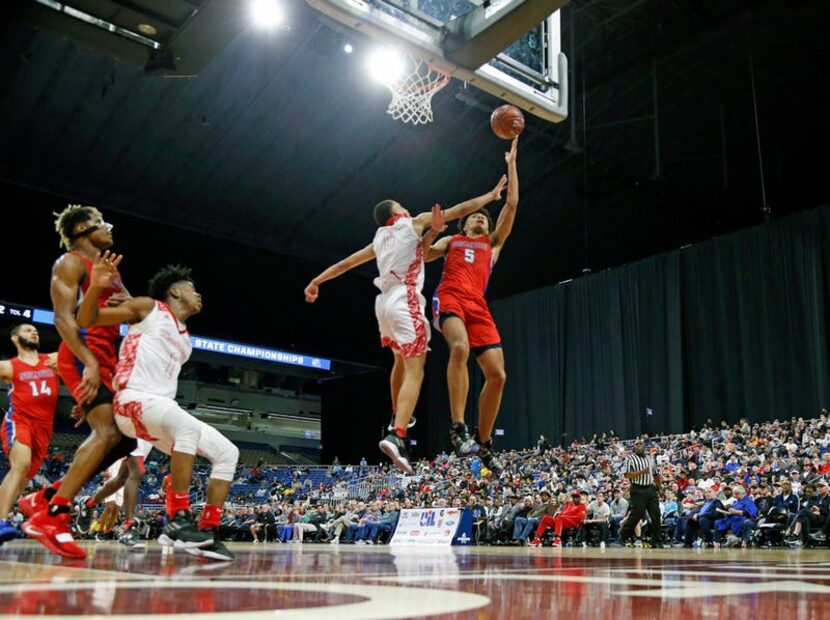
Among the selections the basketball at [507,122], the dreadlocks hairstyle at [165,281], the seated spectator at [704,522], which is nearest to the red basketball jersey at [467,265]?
the basketball at [507,122]

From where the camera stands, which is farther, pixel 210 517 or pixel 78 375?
pixel 78 375

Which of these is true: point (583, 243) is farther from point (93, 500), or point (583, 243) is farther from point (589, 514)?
point (93, 500)

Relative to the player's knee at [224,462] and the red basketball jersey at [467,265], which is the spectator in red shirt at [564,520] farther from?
the player's knee at [224,462]

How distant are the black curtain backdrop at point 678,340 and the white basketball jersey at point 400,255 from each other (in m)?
14.4

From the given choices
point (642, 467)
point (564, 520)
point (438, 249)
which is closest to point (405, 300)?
point (438, 249)

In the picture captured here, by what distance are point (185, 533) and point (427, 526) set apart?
1093cm

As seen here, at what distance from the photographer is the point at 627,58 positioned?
50.7 ft

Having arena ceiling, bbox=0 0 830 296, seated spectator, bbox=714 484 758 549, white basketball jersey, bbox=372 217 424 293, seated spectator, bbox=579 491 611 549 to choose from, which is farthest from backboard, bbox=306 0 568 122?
arena ceiling, bbox=0 0 830 296

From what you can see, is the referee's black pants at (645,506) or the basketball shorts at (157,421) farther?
the referee's black pants at (645,506)

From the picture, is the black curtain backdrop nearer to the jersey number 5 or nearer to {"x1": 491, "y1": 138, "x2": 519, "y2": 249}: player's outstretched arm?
{"x1": 491, "y1": 138, "x2": 519, "y2": 249}: player's outstretched arm

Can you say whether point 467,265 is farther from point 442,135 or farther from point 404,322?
point 442,135

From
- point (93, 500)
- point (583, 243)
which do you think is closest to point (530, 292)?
point (583, 243)

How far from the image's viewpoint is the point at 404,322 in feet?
16.1

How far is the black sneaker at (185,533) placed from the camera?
376 cm
